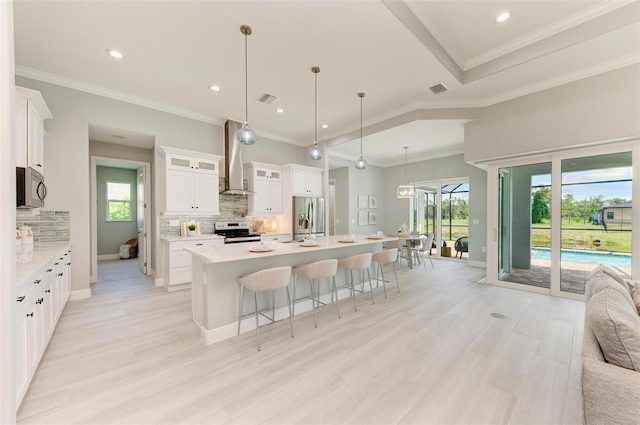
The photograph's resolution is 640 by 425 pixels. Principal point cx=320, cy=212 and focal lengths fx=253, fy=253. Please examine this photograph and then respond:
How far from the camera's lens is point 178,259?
4336 millimetres

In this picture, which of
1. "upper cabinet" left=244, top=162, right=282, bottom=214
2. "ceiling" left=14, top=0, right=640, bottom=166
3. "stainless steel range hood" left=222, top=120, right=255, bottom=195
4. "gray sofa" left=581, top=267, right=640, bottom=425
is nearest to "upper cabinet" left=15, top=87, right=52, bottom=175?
"ceiling" left=14, top=0, right=640, bottom=166

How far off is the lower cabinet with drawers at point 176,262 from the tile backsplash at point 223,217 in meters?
0.35

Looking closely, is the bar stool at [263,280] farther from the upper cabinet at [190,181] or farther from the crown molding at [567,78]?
the crown molding at [567,78]

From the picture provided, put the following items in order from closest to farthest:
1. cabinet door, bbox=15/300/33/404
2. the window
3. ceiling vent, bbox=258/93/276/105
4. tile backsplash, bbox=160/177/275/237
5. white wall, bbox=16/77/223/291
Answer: cabinet door, bbox=15/300/33/404 < white wall, bbox=16/77/223/291 < ceiling vent, bbox=258/93/276/105 < tile backsplash, bbox=160/177/275/237 < the window

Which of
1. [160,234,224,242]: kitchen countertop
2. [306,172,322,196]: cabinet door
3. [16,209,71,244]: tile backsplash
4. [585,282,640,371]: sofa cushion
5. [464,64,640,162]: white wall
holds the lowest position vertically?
[585,282,640,371]: sofa cushion

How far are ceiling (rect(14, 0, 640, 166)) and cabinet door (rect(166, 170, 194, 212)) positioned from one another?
4.22 ft

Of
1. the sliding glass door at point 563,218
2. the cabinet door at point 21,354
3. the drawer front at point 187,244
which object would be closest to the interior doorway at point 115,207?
the drawer front at point 187,244

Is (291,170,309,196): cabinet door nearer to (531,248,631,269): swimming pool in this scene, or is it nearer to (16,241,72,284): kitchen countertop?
(16,241,72,284): kitchen countertop

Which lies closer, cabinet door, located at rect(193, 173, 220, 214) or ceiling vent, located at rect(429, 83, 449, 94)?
ceiling vent, located at rect(429, 83, 449, 94)

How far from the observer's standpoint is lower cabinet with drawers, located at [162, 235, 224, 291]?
4.27 m

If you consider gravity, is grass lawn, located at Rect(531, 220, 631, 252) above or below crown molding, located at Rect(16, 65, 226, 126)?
below

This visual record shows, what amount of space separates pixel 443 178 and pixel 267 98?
18.2ft

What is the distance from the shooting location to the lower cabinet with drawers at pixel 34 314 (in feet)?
5.50

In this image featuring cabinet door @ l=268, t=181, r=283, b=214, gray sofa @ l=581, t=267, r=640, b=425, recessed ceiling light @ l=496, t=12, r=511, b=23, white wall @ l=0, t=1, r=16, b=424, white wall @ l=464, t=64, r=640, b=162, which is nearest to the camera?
gray sofa @ l=581, t=267, r=640, b=425
